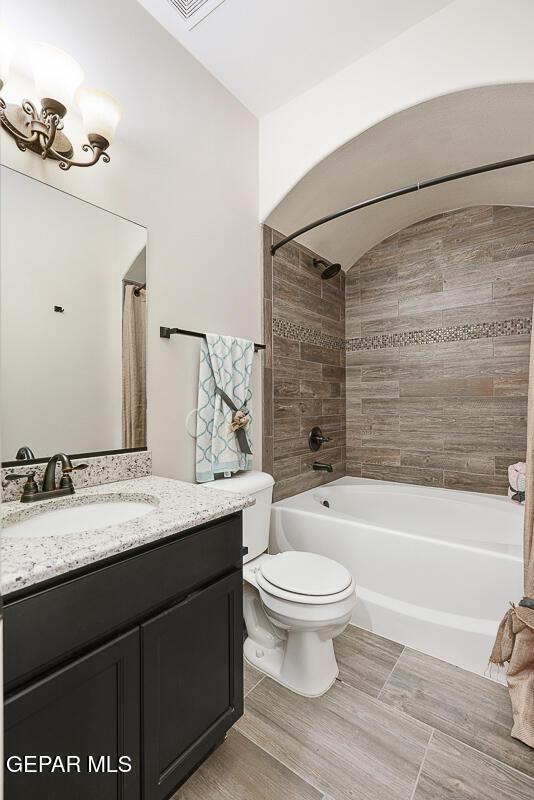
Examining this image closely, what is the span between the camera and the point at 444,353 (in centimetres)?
277

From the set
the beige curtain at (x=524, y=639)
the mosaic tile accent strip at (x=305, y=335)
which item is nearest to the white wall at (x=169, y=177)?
the mosaic tile accent strip at (x=305, y=335)

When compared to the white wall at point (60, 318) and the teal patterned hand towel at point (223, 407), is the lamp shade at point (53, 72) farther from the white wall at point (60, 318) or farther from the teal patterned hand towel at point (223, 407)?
the teal patterned hand towel at point (223, 407)

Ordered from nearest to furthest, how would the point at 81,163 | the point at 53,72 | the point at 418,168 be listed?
the point at 53,72, the point at 81,163, the point at 418,168

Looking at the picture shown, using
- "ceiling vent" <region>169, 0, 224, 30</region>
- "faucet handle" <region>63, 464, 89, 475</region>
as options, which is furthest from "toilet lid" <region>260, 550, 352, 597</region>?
"ceiling vent" <region>169, 0, 224, 30</region>

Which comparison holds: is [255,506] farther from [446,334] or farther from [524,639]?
[446,334]

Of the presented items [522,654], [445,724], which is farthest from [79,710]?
[522,654]

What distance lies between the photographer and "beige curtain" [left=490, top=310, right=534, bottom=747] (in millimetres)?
1347

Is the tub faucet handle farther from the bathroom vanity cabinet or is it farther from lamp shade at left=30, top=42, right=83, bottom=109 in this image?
lamp shade at left=30, top=42, right=83, bottom=109

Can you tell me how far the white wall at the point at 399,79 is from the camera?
159 cm

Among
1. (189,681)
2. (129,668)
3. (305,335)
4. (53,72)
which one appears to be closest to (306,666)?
(189,681)

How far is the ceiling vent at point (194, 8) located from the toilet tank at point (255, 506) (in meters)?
2.07

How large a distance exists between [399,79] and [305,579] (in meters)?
2.30

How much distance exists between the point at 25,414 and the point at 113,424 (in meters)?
0.32

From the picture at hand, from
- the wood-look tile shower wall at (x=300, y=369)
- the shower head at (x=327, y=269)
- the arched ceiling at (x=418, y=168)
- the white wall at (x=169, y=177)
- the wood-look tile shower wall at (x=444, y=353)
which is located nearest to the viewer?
the white wall at (x=169, y=177)
